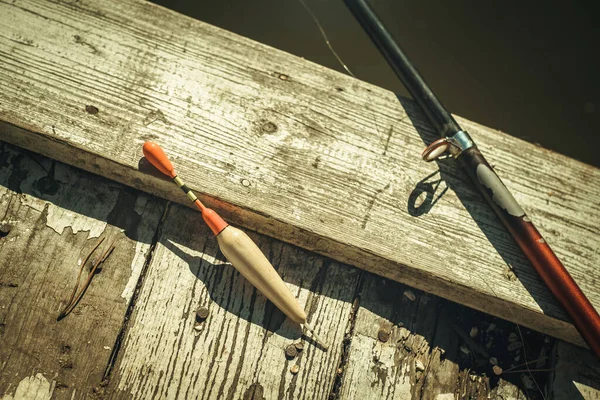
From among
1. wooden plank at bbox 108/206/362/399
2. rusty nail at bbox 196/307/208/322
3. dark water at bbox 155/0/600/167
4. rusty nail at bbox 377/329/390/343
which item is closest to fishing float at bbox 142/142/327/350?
wooden plank at bbox 108/206/362/399

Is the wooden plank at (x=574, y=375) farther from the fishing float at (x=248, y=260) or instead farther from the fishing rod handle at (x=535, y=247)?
the fishing float at (x=248, y=260)

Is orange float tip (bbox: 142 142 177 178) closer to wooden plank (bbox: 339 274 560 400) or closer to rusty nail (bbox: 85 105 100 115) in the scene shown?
rusty nail (bbox: 85 105 100 115)

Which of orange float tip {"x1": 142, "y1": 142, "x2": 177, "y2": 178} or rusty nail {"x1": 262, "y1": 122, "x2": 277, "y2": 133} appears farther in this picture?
rusty nail {"x1": 262, "y1": 122, "x2": 277, "y2": 133}

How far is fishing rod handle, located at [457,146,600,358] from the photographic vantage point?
4.51ft

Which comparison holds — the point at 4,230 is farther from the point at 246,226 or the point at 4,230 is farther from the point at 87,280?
the point at 246,226

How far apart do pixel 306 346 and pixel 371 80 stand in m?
1.80

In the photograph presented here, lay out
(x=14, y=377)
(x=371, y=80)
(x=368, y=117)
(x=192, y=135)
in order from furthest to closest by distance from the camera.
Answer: (x=371, y=80)
(x=368, y=117)
(x=192, y=135)
(x=14, y=377)

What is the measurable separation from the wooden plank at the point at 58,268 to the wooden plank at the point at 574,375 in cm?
168

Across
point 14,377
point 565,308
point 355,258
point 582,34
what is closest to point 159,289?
point 14,377

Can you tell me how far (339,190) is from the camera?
1.52 metres

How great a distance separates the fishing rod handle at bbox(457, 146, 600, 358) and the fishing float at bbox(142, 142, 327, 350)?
840 millimetres

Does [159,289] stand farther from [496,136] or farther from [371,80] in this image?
[371,80]

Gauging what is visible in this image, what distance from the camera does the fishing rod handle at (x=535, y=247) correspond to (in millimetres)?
1376

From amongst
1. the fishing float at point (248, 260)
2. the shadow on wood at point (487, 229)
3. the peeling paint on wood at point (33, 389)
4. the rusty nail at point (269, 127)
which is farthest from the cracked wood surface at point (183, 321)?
the rusty nail at point (269, 127)
